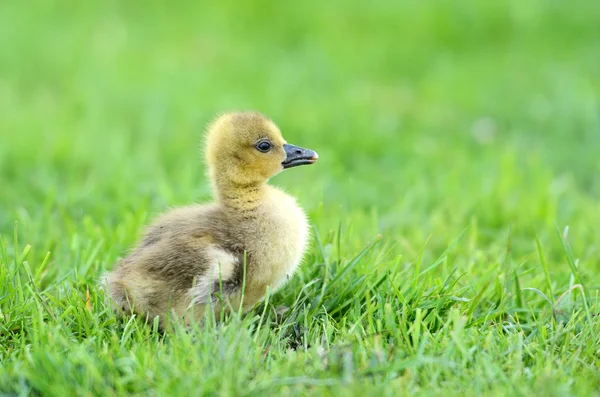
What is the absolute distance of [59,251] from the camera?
5352 millimetres

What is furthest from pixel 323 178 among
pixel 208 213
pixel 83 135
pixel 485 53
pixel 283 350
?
pixel 485 53

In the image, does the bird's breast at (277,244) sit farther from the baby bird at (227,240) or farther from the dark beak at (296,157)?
the dark beak at (296,157)

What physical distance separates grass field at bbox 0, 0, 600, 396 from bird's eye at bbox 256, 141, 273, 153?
57cm

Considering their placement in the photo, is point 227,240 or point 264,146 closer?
point 227,240

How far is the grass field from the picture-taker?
3680 mm

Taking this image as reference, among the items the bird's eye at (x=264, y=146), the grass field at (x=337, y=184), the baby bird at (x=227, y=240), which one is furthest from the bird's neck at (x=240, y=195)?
the grass field at (x=337, y=184)

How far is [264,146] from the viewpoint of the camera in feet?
15.3

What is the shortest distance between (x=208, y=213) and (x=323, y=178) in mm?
3046

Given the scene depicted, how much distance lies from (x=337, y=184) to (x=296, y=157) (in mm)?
2666

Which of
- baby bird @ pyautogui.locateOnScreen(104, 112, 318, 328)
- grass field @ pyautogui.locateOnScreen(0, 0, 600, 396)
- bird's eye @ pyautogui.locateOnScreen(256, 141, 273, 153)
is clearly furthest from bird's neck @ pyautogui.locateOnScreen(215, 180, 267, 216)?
grass field @ pyautogui.locateOnScreen(0, 0, 600, 396)

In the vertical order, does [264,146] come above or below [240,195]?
above

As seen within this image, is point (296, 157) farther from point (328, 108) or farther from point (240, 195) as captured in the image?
point (328, 108)

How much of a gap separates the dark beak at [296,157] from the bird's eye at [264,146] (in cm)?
11

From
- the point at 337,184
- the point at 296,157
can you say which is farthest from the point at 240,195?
the point at 337,184
